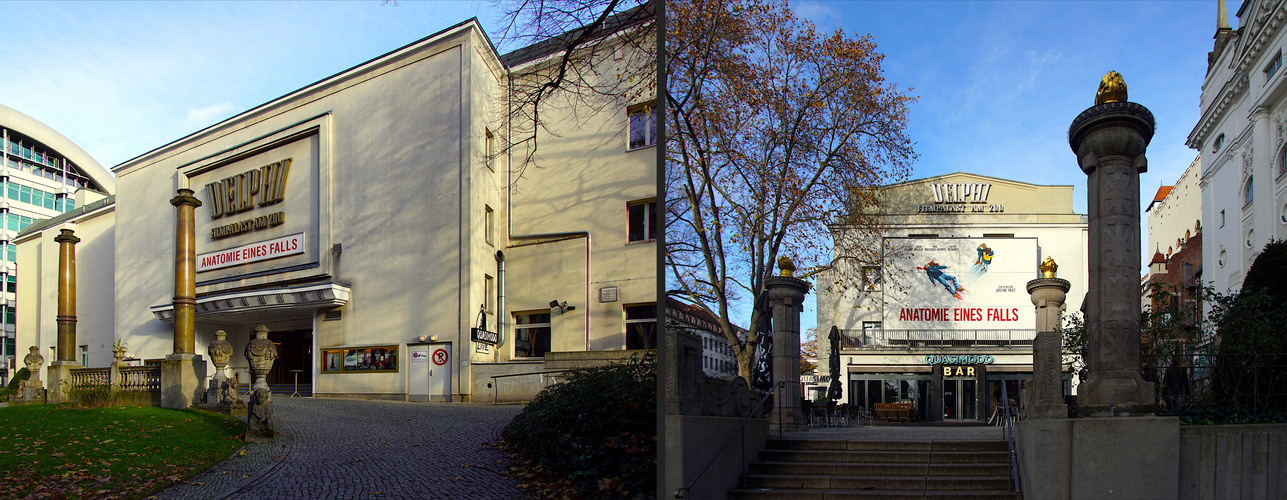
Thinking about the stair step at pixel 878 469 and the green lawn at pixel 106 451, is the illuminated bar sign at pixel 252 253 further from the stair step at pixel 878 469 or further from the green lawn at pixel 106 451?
the stair step at pixel 878 469

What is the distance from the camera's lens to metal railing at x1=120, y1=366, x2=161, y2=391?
1525cm

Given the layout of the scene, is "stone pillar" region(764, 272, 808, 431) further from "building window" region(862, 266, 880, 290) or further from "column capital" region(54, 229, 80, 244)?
"column capital" region(54, 229, 80, 244)

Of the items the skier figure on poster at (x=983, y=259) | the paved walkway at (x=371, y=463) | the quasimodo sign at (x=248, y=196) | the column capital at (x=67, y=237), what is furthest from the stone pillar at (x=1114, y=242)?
the skier figure on poster at (x=983, y=259)

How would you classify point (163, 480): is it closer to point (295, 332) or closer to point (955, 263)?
point (295, 332)

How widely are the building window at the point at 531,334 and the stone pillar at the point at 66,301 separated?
13.8 metres

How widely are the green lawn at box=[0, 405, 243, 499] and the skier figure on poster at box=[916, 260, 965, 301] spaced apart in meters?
35.7

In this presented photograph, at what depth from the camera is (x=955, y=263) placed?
132ft

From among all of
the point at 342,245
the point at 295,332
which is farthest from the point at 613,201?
the point at 295,332

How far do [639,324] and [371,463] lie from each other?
454 centimetres

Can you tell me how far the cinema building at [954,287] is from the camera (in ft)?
116

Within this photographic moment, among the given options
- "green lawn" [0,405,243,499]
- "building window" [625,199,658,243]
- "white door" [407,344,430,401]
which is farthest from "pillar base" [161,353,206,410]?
"building window" [625,199,658,243]

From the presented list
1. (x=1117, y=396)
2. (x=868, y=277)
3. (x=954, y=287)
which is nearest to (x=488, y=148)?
(x=868, y=277)

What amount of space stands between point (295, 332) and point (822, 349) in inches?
1005

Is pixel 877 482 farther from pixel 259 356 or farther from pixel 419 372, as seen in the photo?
pixel 419 372
